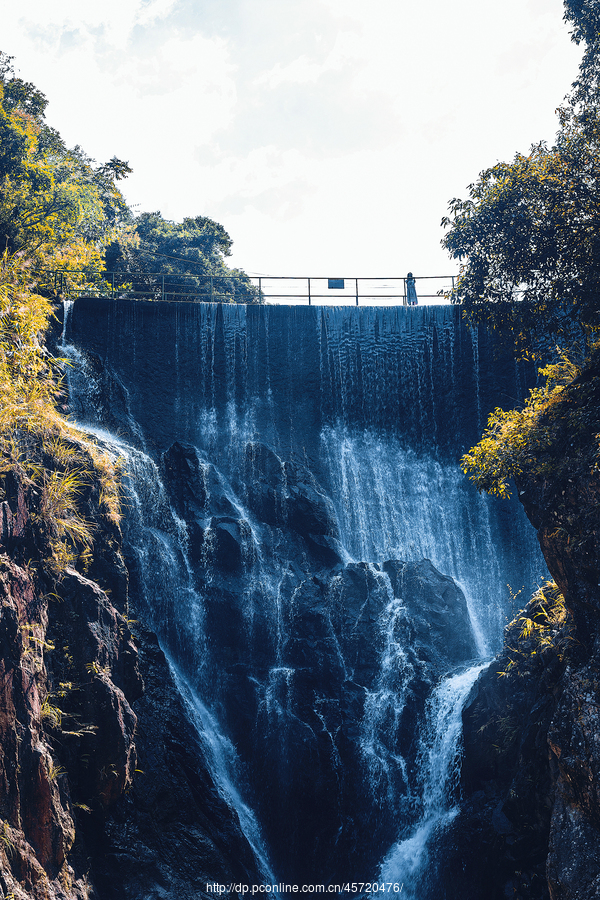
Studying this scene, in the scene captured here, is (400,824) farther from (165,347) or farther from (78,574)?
(165,347)

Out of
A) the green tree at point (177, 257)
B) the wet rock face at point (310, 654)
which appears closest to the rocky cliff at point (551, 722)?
the wet rock face at point (310, 654)

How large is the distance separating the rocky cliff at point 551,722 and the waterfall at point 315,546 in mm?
1155

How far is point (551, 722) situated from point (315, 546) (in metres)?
8.54

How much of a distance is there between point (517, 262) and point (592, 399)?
3431mm

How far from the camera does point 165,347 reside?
18328mm

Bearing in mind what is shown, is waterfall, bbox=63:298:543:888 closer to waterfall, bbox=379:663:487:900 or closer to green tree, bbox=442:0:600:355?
waterfall, bbox=379:663:487:900

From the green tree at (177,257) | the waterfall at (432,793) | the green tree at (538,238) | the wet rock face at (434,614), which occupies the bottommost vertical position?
the waterfall at (432,793)

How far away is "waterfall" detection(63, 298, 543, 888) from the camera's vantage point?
11.3 m

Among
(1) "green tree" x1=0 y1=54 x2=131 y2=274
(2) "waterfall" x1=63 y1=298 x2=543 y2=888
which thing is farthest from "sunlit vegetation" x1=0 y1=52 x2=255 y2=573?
(2) "waterfall" x1=63 y1=298 x2=543 y2=888

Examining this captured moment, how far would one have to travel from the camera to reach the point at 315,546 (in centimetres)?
1582

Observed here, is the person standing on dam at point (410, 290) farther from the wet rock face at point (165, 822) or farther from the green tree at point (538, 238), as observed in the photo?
the wet rock face at point (165, 822)

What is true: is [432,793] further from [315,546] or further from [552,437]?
[552,437]

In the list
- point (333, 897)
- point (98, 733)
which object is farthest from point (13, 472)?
point (333, 897)

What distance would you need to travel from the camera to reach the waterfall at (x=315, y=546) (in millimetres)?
11281
